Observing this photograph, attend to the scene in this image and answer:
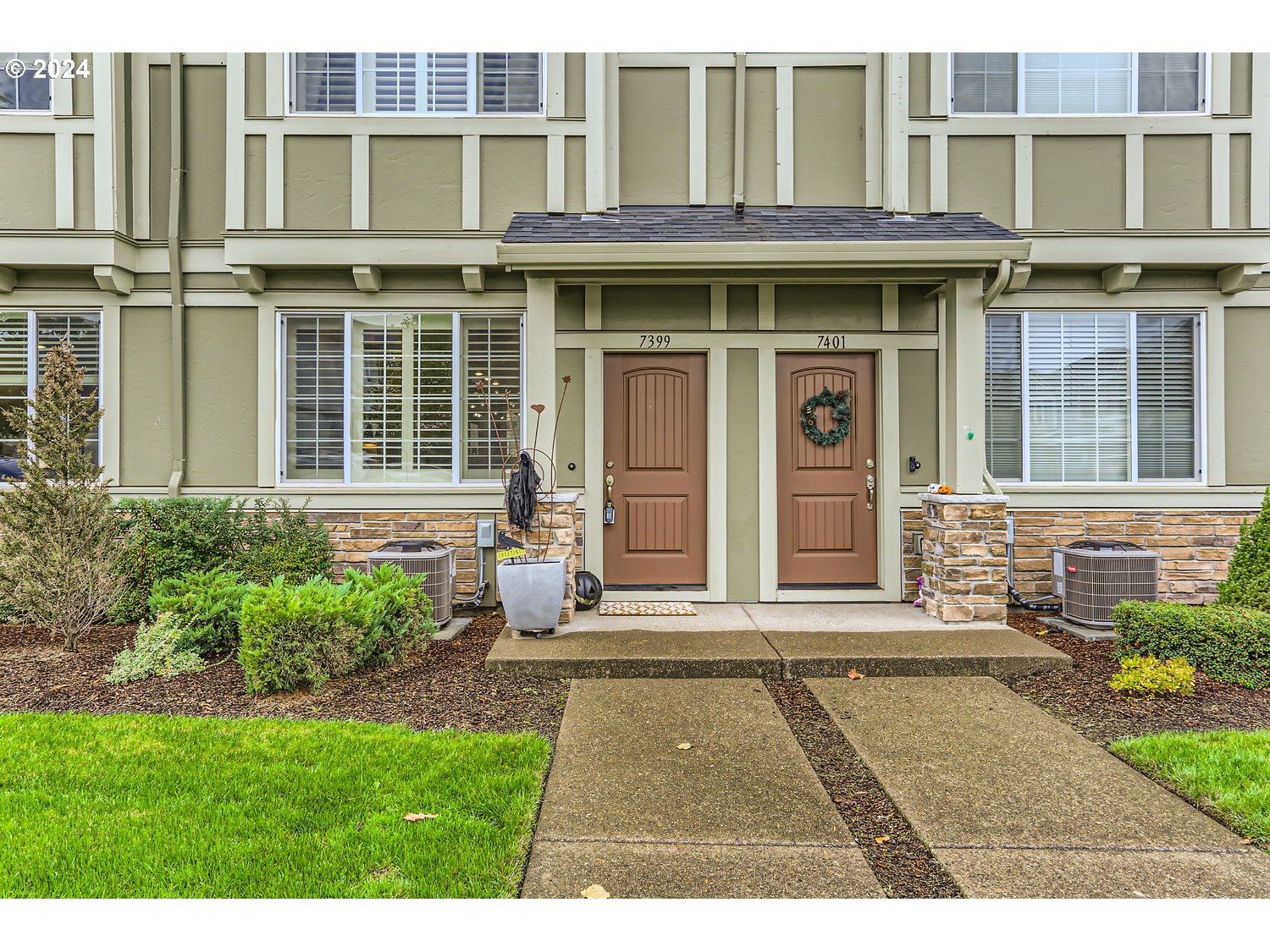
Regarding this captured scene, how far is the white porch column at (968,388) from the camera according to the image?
5426mm

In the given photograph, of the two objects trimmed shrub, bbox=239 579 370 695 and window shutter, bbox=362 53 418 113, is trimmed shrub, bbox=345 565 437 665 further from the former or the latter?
window shutter, bbox=362 53 418 113

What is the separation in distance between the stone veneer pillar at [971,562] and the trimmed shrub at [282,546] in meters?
4.78

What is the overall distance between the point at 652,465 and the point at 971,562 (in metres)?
2.66

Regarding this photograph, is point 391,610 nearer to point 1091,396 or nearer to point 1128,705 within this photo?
point 1128,705

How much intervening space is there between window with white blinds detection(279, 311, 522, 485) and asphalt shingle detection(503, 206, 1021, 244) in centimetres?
105

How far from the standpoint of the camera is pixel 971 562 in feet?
17.5

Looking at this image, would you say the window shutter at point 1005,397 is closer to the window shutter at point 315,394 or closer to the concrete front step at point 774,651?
the concrete front step at point 774,651

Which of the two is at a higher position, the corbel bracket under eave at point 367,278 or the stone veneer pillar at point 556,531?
the corbel bracket under eave at point 367,278

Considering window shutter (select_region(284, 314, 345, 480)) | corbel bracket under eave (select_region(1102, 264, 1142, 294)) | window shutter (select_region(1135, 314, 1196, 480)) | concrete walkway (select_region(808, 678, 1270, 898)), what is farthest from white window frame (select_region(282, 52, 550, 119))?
window shutter (select_region(1135, 314, 1196, 480))

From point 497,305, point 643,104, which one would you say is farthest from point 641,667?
point 643,104

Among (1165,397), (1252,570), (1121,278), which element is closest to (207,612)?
(1252,570)

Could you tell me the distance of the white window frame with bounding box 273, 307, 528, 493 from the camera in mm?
6344

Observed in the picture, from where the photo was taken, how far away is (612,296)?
6188 millimetres

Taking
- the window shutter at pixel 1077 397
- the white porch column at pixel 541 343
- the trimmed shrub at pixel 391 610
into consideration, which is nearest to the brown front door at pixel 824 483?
the window shutter at pixel 1077 397
